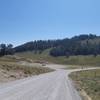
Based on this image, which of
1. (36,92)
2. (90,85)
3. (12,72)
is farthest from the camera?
(12,72)

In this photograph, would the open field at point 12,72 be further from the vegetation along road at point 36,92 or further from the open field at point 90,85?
the vegetation along road at point 36,92

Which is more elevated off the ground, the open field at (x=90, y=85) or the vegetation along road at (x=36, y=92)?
the vegetation along road at (x=36, y=92)

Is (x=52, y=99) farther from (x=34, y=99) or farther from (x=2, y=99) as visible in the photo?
(x=2, y=99)

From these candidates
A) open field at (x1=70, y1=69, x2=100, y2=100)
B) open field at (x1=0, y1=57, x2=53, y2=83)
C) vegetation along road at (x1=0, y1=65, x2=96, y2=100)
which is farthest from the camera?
open field at (x1=0, y1=57, x2=53, y2=83)

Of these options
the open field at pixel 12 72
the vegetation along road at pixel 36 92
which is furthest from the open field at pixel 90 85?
the open field at pixel 12 72

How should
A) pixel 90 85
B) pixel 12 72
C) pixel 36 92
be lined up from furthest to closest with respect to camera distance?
1. pixel 12 72
2. pixel 90 85
3. pixel 36 92

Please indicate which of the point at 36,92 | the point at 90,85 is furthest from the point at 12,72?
the point at 36,92

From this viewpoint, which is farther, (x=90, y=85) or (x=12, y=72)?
(x=12, y=72)

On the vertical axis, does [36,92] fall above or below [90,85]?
above

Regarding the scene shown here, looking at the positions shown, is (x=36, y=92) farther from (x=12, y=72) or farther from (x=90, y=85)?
(x=12, y=72)

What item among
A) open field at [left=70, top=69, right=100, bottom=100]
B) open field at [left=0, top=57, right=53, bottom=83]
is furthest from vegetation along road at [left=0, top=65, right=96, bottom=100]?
open field at [left=0, top=57, right=53, bottom=83]

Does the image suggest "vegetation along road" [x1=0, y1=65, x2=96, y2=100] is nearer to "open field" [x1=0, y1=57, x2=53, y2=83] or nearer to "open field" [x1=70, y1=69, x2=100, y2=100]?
"open field" [x1=70, y1=69, x2=100, y2=100]

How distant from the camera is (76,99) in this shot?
22016 millimetres

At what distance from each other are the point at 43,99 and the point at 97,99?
16.5 feet
